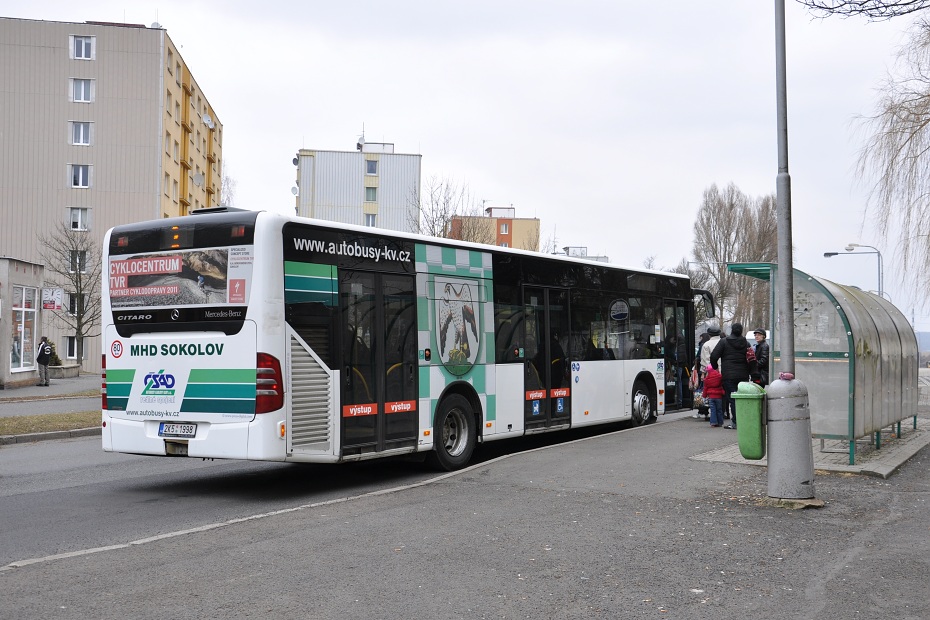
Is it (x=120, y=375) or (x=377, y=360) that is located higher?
(x=377, y=360)

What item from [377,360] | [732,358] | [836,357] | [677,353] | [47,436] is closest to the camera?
[377,360]

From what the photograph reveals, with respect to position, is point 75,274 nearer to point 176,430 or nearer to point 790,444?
point 176,430

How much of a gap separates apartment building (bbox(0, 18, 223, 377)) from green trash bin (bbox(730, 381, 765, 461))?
47.9 meters

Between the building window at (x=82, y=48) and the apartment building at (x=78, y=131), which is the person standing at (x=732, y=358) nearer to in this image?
the apartment building at (x=78, y=131)

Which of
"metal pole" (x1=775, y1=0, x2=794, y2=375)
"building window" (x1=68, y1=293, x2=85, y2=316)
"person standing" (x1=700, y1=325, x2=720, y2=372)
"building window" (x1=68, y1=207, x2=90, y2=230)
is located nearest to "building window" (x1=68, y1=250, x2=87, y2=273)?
"building window" (x1=68, y1=293, x2=85, y2=316)

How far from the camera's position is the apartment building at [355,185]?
7144 cm

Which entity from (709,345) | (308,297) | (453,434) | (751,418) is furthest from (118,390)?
(709,345)

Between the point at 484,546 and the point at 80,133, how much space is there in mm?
51713

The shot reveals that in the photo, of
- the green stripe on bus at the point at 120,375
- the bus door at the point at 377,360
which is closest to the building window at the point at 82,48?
the green stripe on bus at the point at 120,375

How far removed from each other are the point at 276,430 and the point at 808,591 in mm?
5111

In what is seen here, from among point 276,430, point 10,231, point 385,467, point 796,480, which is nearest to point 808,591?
point 796,480

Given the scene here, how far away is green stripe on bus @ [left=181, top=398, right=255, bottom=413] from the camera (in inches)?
354

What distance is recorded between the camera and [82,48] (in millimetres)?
52125

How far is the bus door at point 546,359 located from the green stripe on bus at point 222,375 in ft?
15.8
